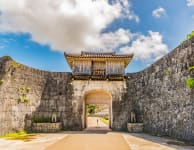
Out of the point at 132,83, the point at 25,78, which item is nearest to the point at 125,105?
the point at 132,83

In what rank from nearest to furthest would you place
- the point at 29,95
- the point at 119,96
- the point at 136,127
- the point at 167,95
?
the point at 167,95 → the point at 29,95 → the point at 136,127 → the point at 119,96

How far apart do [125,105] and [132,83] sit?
2015 mm

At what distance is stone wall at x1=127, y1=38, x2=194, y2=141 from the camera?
9992 mm

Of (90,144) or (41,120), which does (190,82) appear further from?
(41,120)

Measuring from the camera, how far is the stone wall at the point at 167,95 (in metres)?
9.99

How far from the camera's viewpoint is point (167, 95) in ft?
40.0

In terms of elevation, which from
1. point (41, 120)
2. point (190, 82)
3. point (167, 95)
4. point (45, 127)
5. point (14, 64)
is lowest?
point (45, 127)

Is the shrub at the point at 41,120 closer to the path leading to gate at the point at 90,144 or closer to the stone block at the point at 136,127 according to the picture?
the path leading to gate at the point at 90,144

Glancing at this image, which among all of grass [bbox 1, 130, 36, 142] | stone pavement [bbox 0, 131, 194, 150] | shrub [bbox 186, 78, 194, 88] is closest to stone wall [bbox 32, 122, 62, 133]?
grass [bbox 1, 130, 36, 142]

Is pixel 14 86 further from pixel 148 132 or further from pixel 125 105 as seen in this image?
pixel 148 132

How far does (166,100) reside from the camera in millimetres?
12266

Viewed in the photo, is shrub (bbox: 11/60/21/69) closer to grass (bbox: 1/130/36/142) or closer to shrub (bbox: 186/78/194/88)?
grass (bbox: 1/130/36/142)

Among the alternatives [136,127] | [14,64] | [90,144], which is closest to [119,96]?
[136,127]

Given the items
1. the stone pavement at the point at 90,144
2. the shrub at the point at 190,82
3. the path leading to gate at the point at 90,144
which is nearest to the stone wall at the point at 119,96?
the shrub at the point at 190,82
